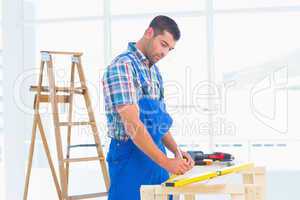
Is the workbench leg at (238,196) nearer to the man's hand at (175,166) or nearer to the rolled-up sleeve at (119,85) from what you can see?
the man's hand at (175,166)

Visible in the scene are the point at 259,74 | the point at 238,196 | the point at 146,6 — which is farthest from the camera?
the point at 146,6

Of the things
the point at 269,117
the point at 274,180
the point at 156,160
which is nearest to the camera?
the point at 156,160

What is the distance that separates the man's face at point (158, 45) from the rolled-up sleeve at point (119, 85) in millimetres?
148

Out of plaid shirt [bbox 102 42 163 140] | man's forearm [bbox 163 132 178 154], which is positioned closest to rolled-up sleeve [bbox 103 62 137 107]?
plaid shirt [bbox 102 42 163 140]

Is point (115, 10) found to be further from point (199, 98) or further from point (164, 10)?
point (199, 98)

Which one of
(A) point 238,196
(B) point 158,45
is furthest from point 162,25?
(A) point 238,196

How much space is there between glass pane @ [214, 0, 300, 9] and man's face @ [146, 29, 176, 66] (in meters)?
2.98

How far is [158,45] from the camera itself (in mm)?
2311

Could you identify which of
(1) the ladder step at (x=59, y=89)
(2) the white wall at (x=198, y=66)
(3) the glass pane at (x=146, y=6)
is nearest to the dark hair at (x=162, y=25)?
(1) the ladder step at (x=59, y=89)

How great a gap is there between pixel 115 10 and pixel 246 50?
56.1 inches

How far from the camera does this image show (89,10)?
5469 mm

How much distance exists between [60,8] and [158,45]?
3553mm

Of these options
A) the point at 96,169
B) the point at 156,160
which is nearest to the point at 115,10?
the point at 96,169

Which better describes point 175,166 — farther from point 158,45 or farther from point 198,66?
point 198,66
